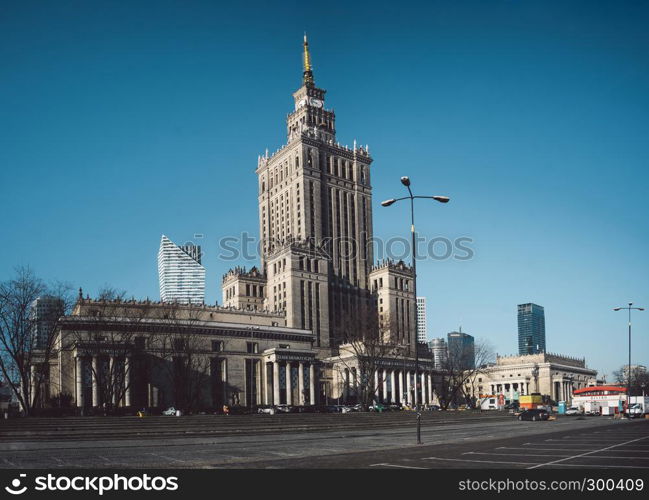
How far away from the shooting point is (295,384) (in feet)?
366

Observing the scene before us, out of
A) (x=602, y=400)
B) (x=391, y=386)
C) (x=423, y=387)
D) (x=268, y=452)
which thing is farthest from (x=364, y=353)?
(x=268, y=452)

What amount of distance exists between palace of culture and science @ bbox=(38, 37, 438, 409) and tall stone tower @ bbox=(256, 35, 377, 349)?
1.01ft

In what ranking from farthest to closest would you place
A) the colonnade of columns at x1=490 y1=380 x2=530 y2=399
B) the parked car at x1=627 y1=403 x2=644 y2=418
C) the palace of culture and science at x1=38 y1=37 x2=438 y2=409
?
the colonnade of columns at x1=490 y1=380 x2=530 y2=399 → the palace of culture and science at x1=38 y1=37 x2=438 y2=409 → the parked car at x1=627 y1=403 x2=644 y2=418

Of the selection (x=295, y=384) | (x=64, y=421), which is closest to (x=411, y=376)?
(x=295, y=384)

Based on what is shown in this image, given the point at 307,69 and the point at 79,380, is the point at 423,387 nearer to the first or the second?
the point at 79,380

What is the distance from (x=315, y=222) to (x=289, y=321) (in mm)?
27119

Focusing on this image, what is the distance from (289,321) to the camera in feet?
461

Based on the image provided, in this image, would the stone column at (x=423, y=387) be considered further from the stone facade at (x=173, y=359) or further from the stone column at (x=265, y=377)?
the stone column at (x=265, y=377)

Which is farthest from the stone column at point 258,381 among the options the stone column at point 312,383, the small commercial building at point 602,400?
the small commercial building at point 602,400

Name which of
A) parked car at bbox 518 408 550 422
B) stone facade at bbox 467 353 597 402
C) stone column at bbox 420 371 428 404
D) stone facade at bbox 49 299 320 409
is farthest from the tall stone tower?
parked car at bbox 518 408 550 422

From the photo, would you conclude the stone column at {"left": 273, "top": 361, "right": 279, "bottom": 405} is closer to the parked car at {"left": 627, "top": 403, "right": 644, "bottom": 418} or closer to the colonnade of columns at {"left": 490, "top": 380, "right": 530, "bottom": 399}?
the parked car at {"left": 627, "top": 403, "right": 644, "bottom": 418}

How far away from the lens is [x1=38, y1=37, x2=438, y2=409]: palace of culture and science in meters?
91.8

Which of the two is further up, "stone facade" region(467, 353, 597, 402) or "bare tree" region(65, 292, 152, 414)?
"bare tree" region(65, 292, 152, 414)
